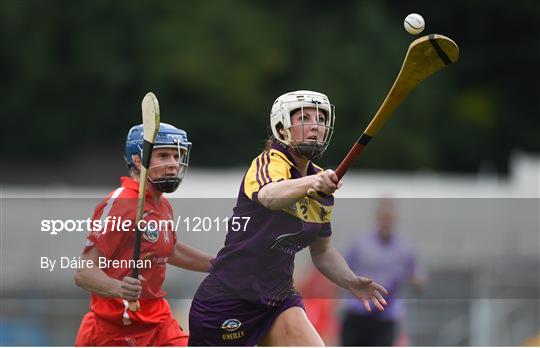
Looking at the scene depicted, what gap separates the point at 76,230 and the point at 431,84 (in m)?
28.8

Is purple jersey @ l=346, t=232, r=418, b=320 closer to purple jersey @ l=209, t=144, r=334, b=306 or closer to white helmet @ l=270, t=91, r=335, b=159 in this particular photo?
purple jersey @ l=209, t=144, r=334, b=306

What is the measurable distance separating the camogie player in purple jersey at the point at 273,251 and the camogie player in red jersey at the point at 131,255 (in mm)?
263

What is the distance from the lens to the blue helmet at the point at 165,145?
24.5ft

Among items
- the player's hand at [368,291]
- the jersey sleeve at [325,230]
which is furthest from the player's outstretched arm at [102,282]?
the player's hand at [368,291]

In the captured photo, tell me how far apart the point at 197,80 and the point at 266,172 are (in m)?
28.3

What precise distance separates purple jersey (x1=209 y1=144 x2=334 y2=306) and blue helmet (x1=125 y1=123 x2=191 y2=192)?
446 millimetres

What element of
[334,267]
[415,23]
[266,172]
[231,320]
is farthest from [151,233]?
[415,23]

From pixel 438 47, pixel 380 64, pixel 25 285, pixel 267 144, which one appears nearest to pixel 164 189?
pixel 267 144

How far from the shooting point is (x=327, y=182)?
640cm

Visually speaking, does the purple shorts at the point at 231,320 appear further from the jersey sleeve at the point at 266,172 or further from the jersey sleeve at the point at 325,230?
the jersey sleeve at the point at 266,172

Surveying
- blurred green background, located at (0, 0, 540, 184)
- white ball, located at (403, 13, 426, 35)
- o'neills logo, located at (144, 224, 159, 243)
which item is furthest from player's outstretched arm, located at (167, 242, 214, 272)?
blurred green background, located at (0, 0, 540, 184)

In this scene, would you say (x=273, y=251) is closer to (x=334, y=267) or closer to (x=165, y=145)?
(x=334, y=267)

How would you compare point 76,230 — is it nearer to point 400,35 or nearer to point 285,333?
point 285,333

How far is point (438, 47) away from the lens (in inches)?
258
